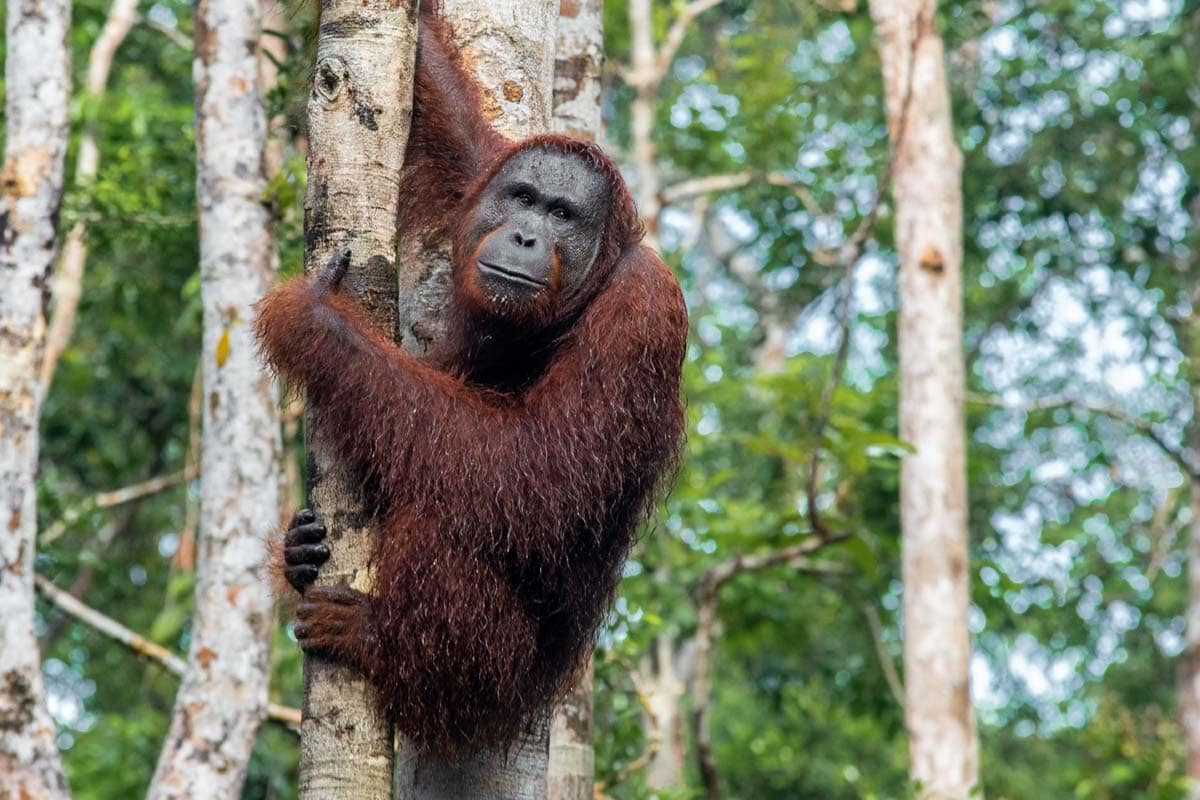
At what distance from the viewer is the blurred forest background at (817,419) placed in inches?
354

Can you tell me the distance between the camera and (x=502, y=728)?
12.9ft

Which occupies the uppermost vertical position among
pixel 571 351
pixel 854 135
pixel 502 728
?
pixel 854 135

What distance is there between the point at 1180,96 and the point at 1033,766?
7.64m

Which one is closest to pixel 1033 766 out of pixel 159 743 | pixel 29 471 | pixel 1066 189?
pixel 1066 189

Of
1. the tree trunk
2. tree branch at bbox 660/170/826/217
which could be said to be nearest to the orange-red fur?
the tree trunk

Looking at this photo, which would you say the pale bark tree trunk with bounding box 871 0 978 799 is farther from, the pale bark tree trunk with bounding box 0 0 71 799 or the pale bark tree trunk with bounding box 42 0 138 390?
the pale bark tree trunk with bounding box 42 0 138 390

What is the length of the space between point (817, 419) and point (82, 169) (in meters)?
4.86

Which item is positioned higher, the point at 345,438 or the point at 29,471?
the point at 29,471

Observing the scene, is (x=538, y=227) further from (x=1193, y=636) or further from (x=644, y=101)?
(x=1193, y=636)

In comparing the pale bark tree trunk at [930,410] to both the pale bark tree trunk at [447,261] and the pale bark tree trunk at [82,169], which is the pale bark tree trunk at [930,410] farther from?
the pale bark tree trunk at [82,169]

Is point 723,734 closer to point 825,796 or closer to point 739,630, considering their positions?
point 825,796

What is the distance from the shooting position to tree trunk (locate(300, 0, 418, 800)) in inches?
130

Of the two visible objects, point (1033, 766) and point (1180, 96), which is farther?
point (1033, 766)

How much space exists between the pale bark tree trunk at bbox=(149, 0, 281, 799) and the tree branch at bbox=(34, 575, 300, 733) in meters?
0.28
